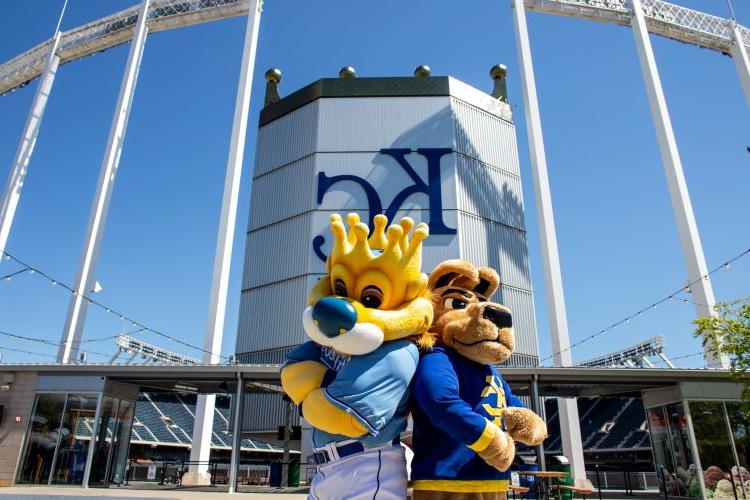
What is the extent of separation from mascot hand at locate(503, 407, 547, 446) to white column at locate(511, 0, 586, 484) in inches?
559

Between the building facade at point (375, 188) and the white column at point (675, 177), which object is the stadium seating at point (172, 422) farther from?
the white column at point (675, 177)

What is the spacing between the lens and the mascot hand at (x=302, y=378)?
342 centimetres

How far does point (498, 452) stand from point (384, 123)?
2058cm

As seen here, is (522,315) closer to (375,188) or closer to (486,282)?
(375,188)

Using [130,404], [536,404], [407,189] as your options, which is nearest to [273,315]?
[407,189]

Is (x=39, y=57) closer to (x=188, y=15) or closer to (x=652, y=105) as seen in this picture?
(x=188, y=15)

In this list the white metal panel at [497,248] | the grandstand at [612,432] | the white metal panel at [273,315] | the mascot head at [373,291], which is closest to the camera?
the mascot head at [373,291]

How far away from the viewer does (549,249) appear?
1883 centimetres

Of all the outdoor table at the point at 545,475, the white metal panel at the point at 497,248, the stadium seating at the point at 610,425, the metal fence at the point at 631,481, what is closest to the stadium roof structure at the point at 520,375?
the outdoor table at the point at 545,475

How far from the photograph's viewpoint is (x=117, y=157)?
21359 mm

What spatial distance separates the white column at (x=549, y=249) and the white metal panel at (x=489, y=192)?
266 centimetres

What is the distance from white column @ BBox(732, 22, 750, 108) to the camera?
22.8m

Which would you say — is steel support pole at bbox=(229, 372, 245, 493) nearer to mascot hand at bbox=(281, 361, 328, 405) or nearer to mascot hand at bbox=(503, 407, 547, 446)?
mascot hand at bbox=(281, 361, 328, 405)

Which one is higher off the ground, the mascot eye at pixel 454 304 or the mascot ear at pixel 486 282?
the mascot ear at pixel 486 282
